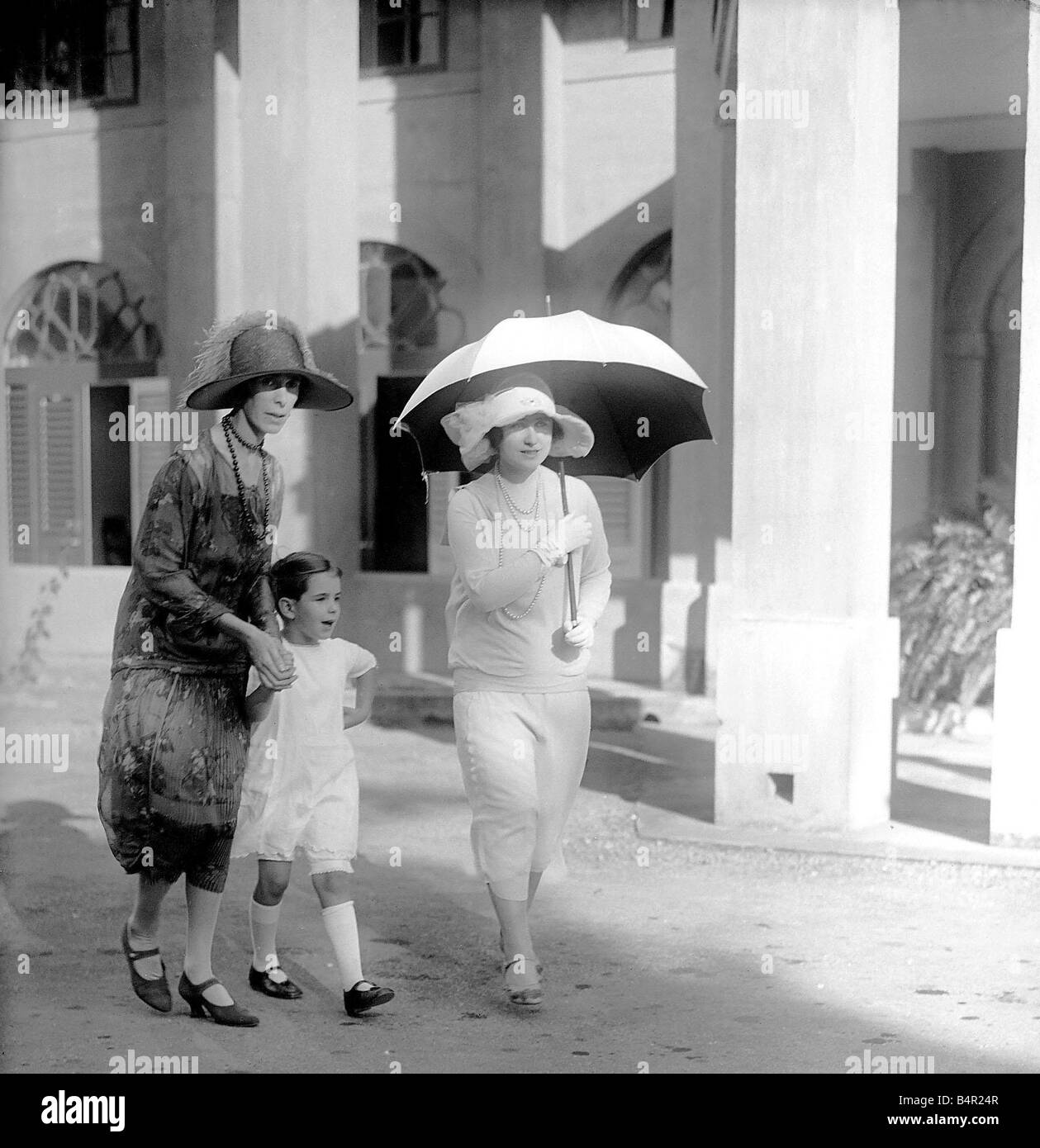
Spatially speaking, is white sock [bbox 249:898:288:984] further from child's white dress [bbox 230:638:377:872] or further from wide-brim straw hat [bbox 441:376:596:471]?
wide-brim straw hat [bbox 441:376:596:471]

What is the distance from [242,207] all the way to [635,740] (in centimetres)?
543

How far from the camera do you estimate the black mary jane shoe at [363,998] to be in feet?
15.4

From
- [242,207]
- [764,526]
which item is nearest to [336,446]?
[242,207]

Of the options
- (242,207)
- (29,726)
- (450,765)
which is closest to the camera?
(450,765)

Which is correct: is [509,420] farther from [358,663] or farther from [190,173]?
[190,173]

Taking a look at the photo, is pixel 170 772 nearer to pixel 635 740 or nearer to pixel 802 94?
pixel 802 94

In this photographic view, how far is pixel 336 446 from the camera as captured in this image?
507 inches

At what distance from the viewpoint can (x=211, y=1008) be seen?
4598 millimetres

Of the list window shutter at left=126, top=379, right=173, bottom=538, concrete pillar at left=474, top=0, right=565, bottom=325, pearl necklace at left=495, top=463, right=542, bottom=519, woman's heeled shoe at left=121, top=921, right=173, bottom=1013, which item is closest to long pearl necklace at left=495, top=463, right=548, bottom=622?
pearl necklace at left=495, top=463, right=542, bottom=519

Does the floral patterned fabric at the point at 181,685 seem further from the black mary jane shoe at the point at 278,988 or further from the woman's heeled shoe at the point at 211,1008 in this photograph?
the black mary jane shoe at the point at 278,988

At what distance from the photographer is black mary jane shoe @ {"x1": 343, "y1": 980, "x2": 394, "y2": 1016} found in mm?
4688

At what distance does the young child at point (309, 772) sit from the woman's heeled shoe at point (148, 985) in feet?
1.20

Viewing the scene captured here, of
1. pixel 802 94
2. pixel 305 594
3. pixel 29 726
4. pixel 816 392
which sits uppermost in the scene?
pixel 802 94

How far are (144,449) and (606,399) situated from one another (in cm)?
1007
